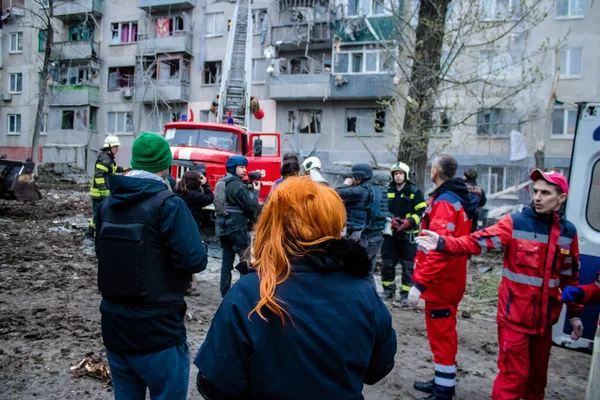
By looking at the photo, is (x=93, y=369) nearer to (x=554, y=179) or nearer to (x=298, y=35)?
(x=554, y=179)

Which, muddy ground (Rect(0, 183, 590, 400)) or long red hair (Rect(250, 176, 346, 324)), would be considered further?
muddy ground (Rect(0, 183, 590, 400))

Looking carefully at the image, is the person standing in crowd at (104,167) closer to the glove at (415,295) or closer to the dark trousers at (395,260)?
the dark trousers at (395,260)

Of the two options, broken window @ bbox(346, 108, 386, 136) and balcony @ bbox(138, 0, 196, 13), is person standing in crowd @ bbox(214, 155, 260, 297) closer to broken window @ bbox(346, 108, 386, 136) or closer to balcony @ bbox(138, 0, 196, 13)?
broken window @ bbox(346, 108, 386, 136)

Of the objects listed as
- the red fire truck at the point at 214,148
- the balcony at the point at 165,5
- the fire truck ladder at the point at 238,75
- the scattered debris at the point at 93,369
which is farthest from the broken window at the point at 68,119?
the scattered debris at the point at 93,369

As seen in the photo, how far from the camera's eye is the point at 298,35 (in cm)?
2770

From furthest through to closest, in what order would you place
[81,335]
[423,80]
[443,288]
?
1. [423,80]
2. [81,335]
3. [443,288]

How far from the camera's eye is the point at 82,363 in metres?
3.98

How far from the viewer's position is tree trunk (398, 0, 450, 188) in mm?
9383

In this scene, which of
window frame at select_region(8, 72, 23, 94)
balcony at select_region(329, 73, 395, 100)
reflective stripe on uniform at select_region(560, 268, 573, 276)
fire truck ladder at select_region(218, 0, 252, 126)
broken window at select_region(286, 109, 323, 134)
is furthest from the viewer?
window frame at select_region(8, 72, 23, 94)

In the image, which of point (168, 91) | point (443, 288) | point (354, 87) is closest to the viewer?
point (443, 288)

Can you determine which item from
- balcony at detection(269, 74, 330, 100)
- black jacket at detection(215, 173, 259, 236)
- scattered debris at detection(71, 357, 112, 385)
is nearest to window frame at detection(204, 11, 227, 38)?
balcony at detection(269, 74, 330, 100)

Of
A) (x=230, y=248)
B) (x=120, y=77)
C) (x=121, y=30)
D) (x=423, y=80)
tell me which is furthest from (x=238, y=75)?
(x=121, y=30)

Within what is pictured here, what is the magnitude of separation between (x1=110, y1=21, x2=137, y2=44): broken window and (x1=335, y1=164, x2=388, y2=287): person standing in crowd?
32157 mm

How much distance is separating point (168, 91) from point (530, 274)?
102ft
